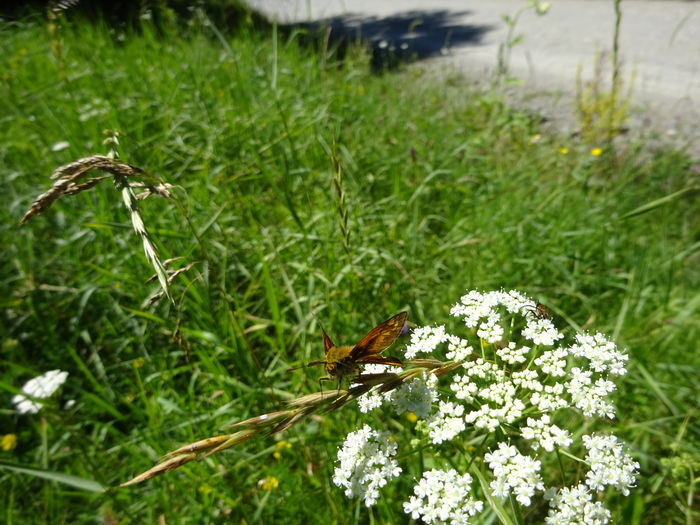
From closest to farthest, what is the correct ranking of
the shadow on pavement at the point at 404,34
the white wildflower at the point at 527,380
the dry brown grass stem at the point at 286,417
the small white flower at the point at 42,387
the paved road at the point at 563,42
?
the dry brown grass stem at the point at 286,417
the white wildflower at the point at 527,380
the small white flower at the point at 42,387
the paved road at the point at 563,42
the shadow on pavement at the point at 404,34

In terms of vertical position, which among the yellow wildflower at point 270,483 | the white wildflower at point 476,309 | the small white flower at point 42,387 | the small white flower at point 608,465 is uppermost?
the white wildflower at point 476,309

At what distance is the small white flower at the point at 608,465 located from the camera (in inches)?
37.4

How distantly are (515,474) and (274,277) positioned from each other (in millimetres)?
1880

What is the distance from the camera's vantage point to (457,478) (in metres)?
0.98

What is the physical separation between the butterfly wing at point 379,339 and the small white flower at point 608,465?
0.50m

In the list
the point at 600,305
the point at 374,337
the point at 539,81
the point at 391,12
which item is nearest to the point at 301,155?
the point at 600,305

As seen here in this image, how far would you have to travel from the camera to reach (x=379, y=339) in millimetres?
836

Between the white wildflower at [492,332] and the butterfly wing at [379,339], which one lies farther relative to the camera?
the white wildflower at [492,332]

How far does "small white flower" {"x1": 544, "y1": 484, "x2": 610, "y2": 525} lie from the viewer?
35.6 inches

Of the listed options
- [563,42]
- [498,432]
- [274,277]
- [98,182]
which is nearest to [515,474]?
[498,432]

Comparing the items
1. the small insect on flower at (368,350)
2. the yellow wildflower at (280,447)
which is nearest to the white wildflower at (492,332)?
the small insect on flower at (368,350)

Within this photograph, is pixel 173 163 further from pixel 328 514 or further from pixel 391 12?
pixel 391 12

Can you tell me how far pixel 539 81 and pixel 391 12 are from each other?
5711 millimetres

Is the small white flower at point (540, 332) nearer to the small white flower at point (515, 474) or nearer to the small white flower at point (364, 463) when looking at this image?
the small white flower at point (515, 474)
